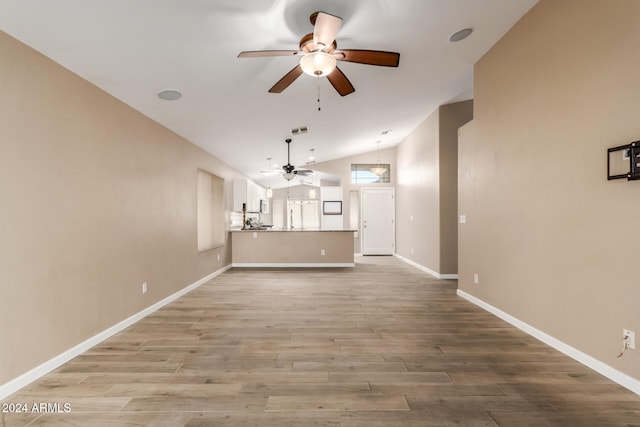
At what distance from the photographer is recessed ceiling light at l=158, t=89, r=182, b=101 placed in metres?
3.14

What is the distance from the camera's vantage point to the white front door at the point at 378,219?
893cm

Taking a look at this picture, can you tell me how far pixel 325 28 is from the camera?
2.03 meters

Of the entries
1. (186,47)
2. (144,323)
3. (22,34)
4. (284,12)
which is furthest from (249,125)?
(144,323)

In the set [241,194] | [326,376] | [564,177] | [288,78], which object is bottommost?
[326,376]

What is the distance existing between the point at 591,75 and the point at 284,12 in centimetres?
252

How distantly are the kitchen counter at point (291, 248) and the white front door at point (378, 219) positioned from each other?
2.02 m

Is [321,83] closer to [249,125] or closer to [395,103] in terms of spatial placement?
[249,125]

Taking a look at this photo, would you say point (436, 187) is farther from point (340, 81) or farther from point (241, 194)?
point (241, 194)

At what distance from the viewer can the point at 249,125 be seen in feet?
15.1

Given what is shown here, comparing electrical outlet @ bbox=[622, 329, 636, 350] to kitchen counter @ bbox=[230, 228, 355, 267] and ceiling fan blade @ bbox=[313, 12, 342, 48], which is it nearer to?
ceiling fan blade @ bbox=[313, 12, 342, 48]

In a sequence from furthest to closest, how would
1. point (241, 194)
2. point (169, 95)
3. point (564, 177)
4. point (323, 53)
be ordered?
point (241, 194) → point (169, 95) → point (564, 177) → point (323, 53)

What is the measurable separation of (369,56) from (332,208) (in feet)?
23.0

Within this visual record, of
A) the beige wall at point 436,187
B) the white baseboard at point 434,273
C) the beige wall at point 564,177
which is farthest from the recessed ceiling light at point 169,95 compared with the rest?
the white baseboard at point 434,273

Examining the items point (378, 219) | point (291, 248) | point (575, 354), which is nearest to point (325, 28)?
point (575, 354)
